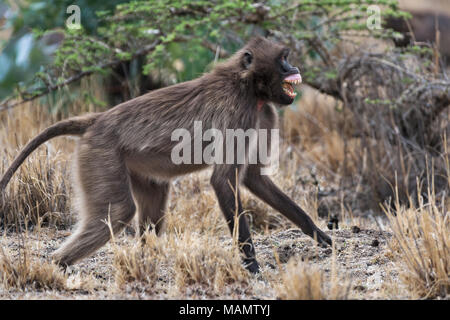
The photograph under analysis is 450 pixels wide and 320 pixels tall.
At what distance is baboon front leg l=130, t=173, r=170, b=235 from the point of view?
182 inches

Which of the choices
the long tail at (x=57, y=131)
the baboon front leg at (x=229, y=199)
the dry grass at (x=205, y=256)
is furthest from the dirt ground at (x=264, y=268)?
the long tail at (x=57, y=131)

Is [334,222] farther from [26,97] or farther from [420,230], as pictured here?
[26,97]

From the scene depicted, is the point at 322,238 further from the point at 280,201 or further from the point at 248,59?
the point at 248,59

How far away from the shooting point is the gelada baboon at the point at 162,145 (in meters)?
4.03

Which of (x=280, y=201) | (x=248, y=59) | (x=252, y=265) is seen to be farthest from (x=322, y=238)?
(x=248, y=59)

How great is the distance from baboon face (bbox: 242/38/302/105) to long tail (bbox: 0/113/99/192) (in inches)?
46.2

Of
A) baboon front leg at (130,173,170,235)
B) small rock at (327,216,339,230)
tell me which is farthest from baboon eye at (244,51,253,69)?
small rock at (327,216,339,230)

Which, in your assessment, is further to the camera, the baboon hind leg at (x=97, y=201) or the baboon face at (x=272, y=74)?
the baboon face at (x=272, y=74)

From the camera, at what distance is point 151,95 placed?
4.55 metres

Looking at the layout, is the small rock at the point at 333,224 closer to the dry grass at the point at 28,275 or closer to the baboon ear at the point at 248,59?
the baboon ear at the point at 248,59

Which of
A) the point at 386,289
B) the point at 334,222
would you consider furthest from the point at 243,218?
the point at 334,222

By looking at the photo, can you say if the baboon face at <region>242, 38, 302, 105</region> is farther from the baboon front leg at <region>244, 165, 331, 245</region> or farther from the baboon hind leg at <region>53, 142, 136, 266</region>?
the baboon hind leg at <region>53, 142, 136, 266</region>

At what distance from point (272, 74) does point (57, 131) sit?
1.53m

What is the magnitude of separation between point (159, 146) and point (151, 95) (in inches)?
17.3
